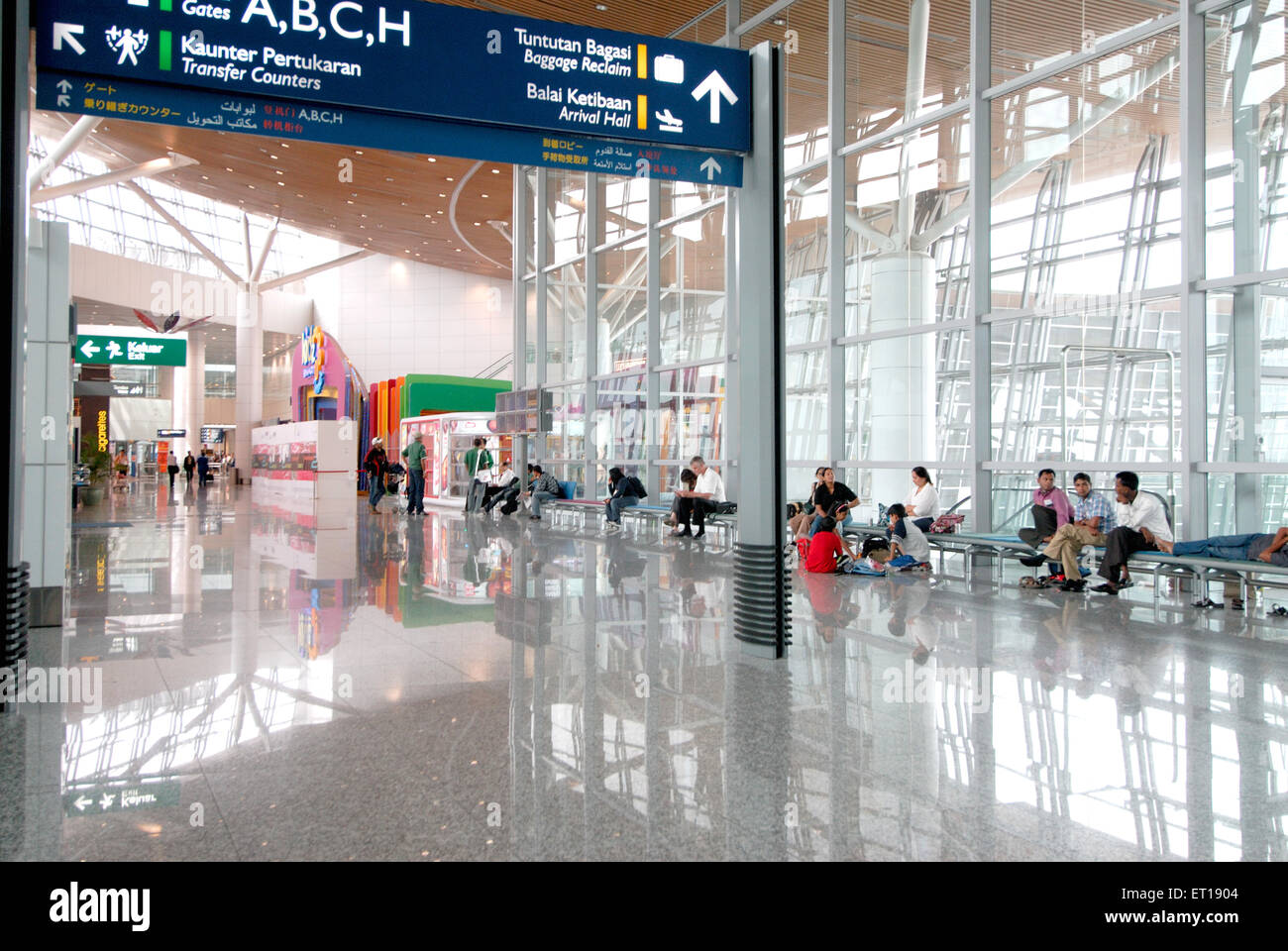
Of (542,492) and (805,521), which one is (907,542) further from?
(542,492)

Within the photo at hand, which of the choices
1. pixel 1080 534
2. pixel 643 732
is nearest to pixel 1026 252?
pixel 1080 534

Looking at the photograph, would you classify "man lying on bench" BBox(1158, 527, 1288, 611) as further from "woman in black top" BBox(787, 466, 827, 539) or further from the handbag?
"woman in black top" BBox(787, 466, 827, 539)

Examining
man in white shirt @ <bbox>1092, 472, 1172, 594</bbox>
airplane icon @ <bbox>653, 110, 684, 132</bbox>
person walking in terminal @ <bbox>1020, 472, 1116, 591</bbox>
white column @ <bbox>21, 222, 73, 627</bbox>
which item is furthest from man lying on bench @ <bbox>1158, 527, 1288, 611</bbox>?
white column @ <bbox>21, 222, 73, 627</bbox>

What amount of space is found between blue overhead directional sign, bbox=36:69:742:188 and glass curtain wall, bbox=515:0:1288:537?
5.56 metres

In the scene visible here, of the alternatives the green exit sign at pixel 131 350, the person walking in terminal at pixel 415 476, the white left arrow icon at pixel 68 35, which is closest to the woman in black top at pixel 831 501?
the white left arrow icon at pixel 68 35

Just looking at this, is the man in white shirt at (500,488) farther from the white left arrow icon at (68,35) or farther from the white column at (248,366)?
the white column at (248,366)

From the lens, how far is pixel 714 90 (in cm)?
653

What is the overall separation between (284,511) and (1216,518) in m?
19.3

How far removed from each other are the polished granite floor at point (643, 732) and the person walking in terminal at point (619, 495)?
8.28m

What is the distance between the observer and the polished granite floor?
320 centimetres

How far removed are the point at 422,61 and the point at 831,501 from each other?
720 cm

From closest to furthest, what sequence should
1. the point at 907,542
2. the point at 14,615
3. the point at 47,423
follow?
the point at 14,615 < the point at 47,423 < the point at 907,542
